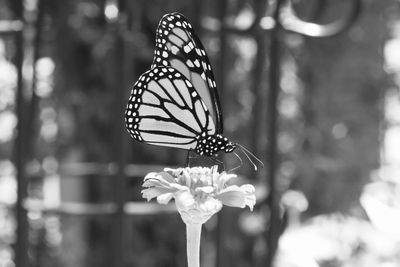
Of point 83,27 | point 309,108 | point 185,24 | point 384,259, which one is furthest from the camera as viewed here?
point 309,108

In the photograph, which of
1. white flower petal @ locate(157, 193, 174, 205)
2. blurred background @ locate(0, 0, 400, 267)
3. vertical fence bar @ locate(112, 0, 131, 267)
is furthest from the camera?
blurred background @ locate(0, 0, 400, 267)

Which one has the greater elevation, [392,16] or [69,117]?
[392,16]

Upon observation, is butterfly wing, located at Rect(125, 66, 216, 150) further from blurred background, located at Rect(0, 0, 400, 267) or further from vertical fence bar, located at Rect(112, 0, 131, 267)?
blurred background, located at Rect(0, 0, 400, 267)

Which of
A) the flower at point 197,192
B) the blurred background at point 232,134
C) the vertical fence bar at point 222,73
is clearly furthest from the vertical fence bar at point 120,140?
the blurred background at point 232,134

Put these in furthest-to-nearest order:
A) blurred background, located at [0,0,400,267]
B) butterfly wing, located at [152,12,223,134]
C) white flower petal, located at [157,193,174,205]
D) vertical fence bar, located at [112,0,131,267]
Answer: blurred background, located at [0,0,400,267], vertical fence bar, located at [112,0,131,267], butterfly wing, located at [152,12,223,134], white flower petal, located at [157,193,174,205]

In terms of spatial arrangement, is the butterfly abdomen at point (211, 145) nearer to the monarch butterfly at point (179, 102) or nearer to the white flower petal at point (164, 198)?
the monarch butterfly at point (179, 102)

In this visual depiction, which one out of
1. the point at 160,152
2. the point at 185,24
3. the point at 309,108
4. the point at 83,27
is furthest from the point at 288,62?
the point at 185,24

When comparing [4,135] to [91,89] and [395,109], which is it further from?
[395,109]

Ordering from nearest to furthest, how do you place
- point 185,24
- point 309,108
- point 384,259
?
point 185,24 → point 384,259 → point 309,108

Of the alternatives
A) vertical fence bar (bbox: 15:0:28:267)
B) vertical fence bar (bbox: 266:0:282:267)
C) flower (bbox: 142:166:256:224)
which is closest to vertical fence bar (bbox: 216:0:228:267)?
vertical fence bar (bbox: 266:0:282:267)
